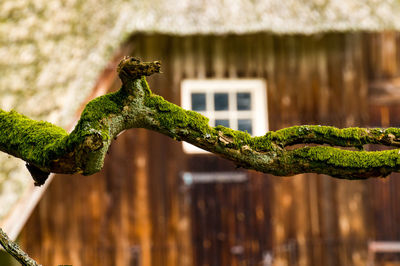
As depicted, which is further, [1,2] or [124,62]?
[1,2]

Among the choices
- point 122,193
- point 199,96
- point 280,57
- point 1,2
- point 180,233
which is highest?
point 1,2

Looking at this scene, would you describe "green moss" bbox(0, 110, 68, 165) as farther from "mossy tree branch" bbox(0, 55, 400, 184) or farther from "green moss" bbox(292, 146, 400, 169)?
"green moss" bbox(292, 146, 400, 169)

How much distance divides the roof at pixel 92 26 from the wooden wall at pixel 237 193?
0.44m

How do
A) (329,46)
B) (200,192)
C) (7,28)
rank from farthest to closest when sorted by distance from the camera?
Answer: (329,46)
(200,192)
(7,28)

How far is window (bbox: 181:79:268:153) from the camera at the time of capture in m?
7.32

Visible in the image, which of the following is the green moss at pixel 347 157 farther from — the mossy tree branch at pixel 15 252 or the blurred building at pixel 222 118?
the blurred building at pixel 222 118

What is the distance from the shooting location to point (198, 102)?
7.31 m

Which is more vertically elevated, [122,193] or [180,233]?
[122,193]

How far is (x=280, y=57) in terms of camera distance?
7418 mm

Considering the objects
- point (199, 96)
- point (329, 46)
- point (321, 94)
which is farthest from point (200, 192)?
point (329, 46)

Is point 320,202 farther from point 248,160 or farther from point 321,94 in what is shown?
point 248,160

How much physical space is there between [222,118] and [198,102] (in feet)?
1.26

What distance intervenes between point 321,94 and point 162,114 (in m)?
5.58

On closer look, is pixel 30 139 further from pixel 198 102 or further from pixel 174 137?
pixel 198 102
